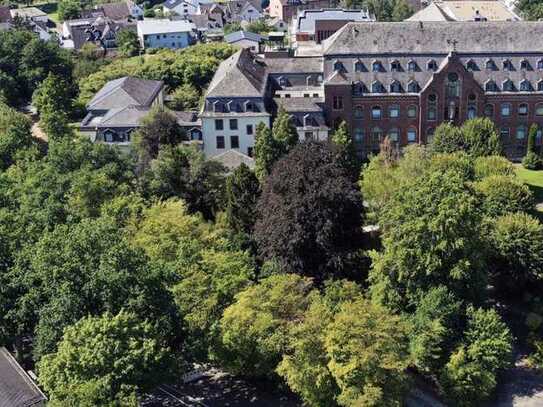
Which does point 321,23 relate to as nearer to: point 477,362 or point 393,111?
point 393,111

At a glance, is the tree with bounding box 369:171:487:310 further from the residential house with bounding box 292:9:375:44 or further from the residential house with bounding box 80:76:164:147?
the residential house with bounding box 292:9:375:44

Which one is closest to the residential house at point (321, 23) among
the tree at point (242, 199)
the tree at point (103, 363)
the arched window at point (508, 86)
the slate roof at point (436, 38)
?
the slate roof at point (436, 38)

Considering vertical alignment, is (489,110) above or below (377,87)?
below

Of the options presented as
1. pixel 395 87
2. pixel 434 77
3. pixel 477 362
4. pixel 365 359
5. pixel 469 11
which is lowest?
pixel 477 362

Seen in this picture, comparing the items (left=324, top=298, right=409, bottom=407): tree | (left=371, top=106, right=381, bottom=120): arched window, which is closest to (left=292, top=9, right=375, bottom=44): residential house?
(left=371, top=106, right=381, bottom=120): arched window

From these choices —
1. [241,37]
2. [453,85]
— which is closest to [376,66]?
[453,85]
